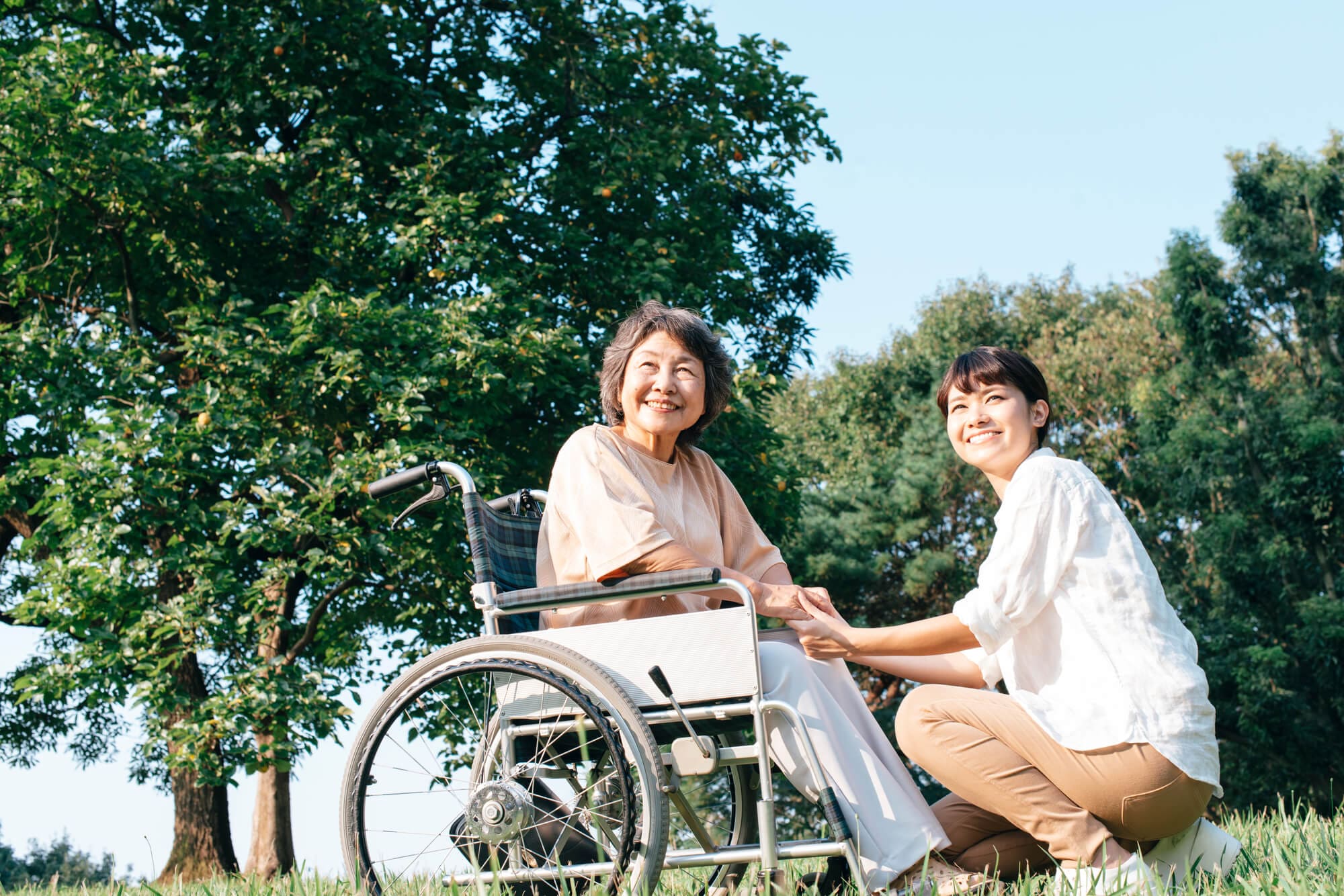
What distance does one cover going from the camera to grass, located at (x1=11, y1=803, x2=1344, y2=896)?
2018 mm

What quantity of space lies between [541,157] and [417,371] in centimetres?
332

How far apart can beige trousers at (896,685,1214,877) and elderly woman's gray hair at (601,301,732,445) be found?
1.05 meters

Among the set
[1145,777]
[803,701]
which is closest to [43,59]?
[803,701]

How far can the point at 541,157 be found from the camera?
10281 mm

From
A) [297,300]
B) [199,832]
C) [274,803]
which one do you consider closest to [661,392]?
[297,300]

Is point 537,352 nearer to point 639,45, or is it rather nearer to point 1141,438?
point 639,45

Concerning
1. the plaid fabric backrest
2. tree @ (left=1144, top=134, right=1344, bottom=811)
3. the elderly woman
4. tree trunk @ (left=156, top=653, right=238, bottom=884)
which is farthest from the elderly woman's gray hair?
tree @ (left=1144, top=134, right=1344, bottom=811)

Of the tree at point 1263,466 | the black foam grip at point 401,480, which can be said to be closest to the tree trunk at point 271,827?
the black foam grip at point 401,480

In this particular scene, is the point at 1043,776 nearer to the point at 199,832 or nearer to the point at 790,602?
the point at 790,602

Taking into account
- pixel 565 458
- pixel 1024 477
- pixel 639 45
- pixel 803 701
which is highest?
pixel 639 45

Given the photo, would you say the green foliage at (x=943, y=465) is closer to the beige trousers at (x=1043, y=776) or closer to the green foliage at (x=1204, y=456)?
the green foliage at (x=1204, y=456)

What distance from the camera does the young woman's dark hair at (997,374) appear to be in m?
2.64

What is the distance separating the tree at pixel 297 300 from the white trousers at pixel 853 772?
17.4 feet

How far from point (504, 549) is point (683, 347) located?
2.43ft
